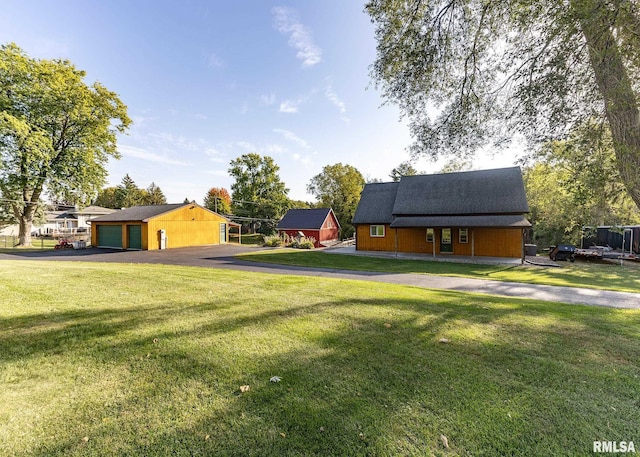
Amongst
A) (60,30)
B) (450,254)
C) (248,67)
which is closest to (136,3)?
(60,30)

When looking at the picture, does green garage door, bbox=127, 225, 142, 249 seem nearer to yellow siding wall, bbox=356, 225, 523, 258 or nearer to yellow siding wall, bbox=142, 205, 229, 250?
yellow siding wall, bbox=142, 205, 229, 250

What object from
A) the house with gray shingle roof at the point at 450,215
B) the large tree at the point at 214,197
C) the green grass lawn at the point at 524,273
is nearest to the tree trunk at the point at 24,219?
the green grass lawn at the point at 524,273

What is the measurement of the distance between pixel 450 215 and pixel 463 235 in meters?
1.64

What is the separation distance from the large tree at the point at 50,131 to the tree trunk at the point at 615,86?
32.3 meters

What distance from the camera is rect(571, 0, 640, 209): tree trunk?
3.85 m

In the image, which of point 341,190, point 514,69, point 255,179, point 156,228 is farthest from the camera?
point 255,179

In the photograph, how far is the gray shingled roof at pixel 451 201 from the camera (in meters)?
17.6

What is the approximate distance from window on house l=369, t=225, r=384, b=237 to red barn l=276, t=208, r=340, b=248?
928 centimetres

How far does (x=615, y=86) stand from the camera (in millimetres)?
4039

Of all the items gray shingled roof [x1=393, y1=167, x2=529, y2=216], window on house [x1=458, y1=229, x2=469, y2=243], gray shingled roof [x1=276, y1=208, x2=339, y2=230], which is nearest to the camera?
gray shingled roof [x1=393, y1=167, x2=529, y2=216]

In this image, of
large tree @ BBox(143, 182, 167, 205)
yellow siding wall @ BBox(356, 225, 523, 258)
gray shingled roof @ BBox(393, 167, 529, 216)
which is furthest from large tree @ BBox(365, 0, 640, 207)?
large tree @ BBox(143, 182, 167, 205)

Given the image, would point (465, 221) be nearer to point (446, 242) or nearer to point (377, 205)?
point (446, 242)

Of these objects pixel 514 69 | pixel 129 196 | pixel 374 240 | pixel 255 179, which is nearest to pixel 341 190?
pixel 255 179

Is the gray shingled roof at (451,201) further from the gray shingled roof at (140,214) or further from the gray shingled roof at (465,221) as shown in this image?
the gray shingled roof at (140,214)
